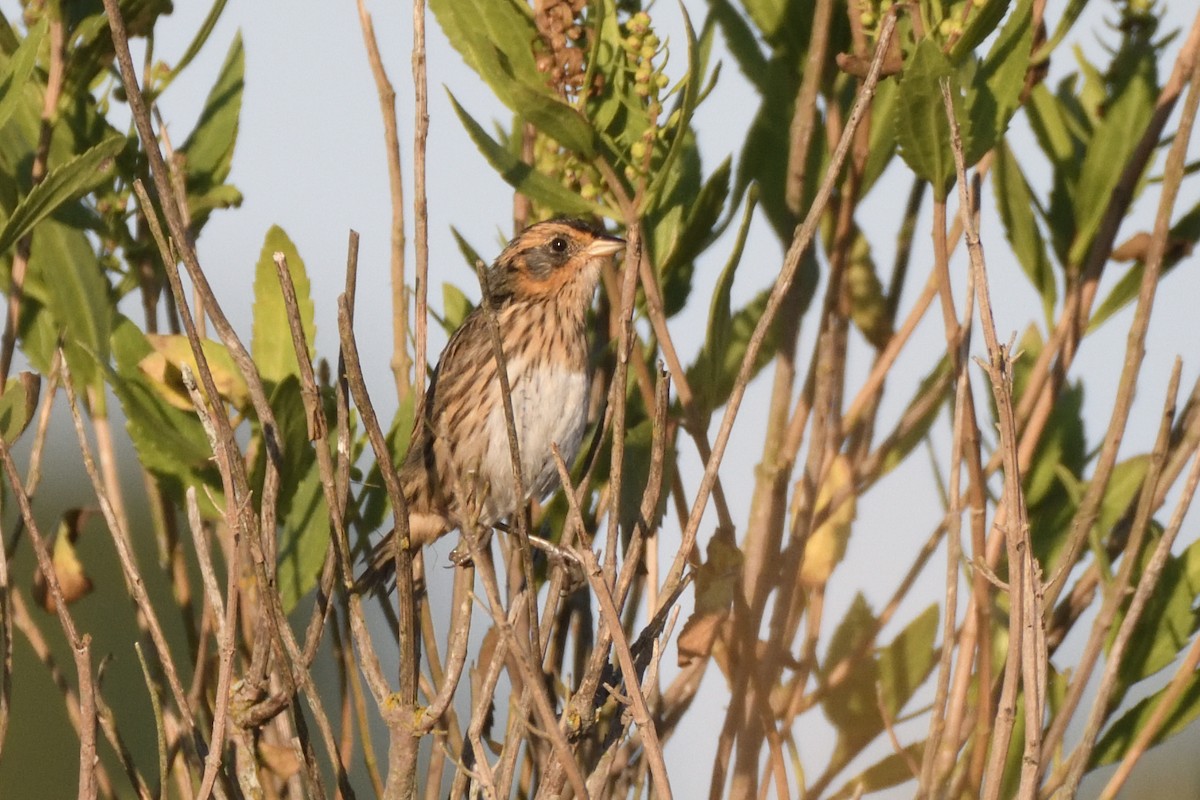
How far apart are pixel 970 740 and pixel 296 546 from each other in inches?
47.3

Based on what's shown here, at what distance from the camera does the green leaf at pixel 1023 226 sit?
288 centimetres

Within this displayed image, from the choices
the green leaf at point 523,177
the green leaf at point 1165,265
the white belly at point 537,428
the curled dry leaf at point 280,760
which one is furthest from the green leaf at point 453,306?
the green leaf at point 1165,265

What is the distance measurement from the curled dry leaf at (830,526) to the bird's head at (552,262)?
1.27m

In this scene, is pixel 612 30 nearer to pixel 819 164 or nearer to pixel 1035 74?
pixel 819 164

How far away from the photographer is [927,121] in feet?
8.13

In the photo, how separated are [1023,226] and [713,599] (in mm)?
950

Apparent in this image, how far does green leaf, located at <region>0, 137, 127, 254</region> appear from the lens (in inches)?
95.2

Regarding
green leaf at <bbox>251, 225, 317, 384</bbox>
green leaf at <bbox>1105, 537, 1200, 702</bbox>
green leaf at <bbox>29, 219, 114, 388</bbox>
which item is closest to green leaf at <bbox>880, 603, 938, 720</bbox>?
green leaf at <bbox>1105, 537, 1200, 702</bbox>

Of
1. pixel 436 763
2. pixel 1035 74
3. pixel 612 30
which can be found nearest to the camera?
pixel 436 763

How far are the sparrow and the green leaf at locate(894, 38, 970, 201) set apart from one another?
3.04 ft

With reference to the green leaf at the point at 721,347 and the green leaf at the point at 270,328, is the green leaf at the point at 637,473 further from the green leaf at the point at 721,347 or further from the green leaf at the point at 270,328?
the green leaf at the point at 270,328

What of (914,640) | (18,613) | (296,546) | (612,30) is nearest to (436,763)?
(296,546)

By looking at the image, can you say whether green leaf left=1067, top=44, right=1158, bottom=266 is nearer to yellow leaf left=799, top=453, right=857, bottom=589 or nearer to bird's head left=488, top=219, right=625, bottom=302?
yellow leaf left=799, top=453, right=857, bottom=589

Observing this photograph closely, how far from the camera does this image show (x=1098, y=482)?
2.39 meters
